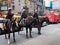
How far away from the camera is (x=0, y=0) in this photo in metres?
42.1

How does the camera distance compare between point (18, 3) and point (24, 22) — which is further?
point (18, 3)

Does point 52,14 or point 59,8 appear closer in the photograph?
point 52,14

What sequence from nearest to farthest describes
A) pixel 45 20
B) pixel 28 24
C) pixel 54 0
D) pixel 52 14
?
pixel 28 24 < pixel 45 20 < pixel 52 14 < pixel 54 0

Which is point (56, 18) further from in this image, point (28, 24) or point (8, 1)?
point (28, 24)

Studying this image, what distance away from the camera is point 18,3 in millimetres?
49781

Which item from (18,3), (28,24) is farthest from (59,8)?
(28,24)

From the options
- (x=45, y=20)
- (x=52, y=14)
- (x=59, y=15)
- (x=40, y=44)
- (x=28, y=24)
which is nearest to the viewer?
(x=40, y=44)

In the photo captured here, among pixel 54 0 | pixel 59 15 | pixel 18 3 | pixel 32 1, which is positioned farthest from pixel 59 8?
pixel 59 15

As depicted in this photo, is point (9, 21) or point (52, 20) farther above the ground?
point (9, 21)

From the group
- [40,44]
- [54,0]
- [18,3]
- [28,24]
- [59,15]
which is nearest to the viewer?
[40,44]

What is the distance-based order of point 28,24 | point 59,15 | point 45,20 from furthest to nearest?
point 59,15 → point 45,20 → point 28,24

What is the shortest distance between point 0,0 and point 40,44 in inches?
1154

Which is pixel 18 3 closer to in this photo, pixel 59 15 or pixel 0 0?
pixel 0 0

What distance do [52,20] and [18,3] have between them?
1338 centimetres
